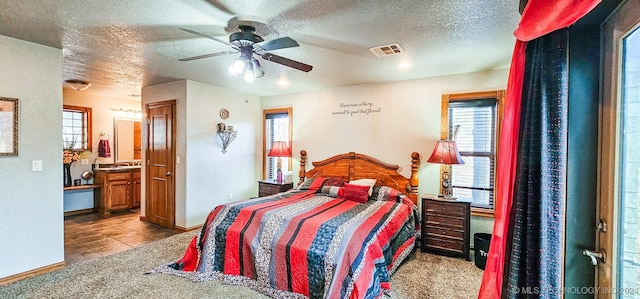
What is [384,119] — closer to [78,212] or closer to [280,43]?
[280,43]

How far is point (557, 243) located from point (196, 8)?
255 centimetres

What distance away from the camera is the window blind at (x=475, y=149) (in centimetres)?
379

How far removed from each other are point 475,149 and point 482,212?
82 centimetres

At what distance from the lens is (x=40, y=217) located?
3.04m

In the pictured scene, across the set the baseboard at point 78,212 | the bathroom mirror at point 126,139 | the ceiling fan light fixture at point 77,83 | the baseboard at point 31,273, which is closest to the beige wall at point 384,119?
the ceiling fan light fixture at point 77,83

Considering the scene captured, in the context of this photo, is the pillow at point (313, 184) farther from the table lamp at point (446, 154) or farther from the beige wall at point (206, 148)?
the table lamp at point (446, 154)

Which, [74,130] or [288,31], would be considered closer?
[288,31]

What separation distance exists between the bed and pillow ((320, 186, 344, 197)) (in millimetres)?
139

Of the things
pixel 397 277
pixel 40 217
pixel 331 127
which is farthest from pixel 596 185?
pixel 40 217

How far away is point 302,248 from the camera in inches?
99.1

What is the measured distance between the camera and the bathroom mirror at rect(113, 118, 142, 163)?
20.7ft

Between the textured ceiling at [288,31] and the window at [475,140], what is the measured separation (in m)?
0.41

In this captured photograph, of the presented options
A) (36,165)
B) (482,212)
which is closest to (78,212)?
(36,165)

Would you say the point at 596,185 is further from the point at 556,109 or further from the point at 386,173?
the point at 386,173
